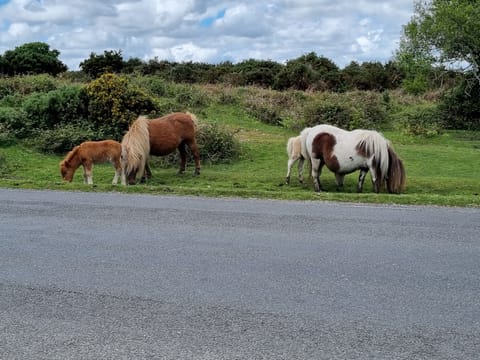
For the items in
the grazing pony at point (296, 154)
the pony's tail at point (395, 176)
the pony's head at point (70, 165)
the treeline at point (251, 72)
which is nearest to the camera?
the pony's tail at point (395, 176)

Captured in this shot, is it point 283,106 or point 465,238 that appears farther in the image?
point 283,106

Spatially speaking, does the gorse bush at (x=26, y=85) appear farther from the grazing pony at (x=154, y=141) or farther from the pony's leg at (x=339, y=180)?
the pony's leg at (x=339, y=180)

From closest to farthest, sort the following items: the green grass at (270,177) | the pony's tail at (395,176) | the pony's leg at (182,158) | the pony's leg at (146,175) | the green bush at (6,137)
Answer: the green grass at (270,177)
the pony's tail at (395,176)
the pony's leg at (146,175)
the pony's leg at (182,158)
the green bush at (6,137)

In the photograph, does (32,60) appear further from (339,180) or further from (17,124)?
(339,180)

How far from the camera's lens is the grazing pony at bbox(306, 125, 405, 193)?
44.1ft

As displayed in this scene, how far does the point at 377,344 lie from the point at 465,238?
3.91 meters

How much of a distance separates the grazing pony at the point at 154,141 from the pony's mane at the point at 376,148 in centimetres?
494

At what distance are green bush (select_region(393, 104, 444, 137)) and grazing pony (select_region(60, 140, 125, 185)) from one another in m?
12.7

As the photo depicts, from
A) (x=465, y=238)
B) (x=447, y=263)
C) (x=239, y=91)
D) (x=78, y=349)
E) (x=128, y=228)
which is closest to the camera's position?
(x=78, y=349)

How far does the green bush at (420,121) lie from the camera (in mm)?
23094

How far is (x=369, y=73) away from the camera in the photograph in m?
45.1

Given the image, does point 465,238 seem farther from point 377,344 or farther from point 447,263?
point 377,344

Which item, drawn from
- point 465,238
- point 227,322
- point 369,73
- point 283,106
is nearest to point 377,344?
point 227,322

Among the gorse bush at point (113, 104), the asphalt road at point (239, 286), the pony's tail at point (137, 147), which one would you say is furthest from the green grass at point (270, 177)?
the asphalt road at point (239, 286)
